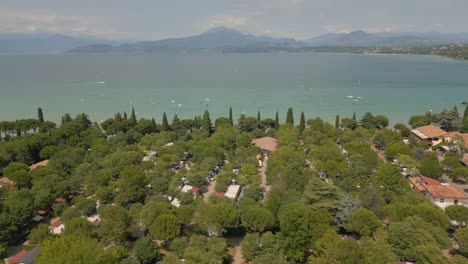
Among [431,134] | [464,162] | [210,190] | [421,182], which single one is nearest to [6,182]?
[210,190]

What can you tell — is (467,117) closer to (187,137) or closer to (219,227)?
(187,137)

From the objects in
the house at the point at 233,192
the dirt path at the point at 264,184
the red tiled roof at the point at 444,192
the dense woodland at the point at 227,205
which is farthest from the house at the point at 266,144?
the red tiled roof at the point at 444,192

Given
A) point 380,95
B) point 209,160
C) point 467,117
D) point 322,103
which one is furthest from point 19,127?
point 380,95

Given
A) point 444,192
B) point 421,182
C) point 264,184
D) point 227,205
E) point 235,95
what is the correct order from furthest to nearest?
point 235,95 → point 264,184 → point 421,182 → point 444,192 → point 227,205

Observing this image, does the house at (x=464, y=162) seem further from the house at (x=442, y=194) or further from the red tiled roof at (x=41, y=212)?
the red tiled roof at (x=41, y=212)

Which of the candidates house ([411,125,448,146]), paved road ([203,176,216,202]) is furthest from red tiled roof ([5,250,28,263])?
house ([411,125,448,146])

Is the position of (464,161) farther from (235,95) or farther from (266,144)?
(235,95)

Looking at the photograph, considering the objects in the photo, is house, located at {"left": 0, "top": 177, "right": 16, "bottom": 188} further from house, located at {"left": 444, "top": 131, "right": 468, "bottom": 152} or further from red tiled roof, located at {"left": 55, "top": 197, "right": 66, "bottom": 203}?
house, located at {"left": 444, "top": 131, "right": 468, "bottom": 152}
